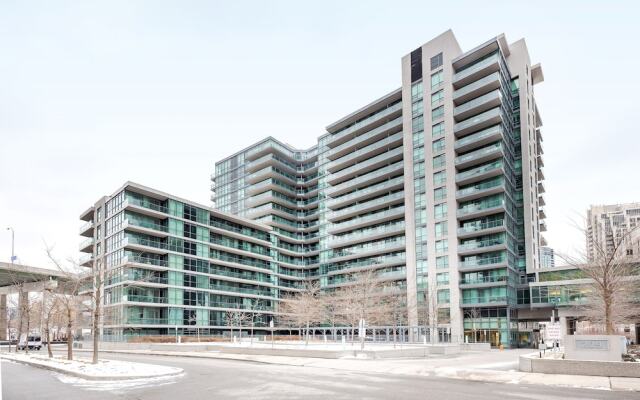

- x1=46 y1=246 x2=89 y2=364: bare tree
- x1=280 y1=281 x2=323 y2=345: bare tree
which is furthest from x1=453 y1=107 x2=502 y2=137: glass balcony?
x1=46 y1=246 x2=89 y2=364: bare tree

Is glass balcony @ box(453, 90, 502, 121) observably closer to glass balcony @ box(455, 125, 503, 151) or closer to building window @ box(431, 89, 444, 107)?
building window @ box(431, 89, 444, 107)

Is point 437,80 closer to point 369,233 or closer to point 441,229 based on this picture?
point 441,229

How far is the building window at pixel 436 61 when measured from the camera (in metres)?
85.8

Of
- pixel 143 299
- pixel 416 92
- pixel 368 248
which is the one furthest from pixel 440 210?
pixel 143 299

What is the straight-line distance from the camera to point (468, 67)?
8400 centimetres

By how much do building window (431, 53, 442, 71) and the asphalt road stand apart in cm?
7103

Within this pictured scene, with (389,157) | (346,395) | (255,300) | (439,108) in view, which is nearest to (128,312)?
(255,300)

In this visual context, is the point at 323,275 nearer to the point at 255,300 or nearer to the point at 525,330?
the point at 255,300

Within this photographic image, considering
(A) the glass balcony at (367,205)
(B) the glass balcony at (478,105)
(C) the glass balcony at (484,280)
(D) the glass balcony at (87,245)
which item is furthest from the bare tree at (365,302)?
(D) the glass balcony at (87,245)

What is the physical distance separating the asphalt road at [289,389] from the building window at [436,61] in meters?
71.0

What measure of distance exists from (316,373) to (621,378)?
41.2 feet

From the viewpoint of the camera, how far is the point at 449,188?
81.6m

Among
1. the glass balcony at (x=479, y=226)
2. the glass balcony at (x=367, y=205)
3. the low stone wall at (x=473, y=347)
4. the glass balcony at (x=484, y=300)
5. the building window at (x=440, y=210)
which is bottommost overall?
the low stone wall at (x=473, y=347)

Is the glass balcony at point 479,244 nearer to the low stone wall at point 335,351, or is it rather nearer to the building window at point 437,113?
the building window at point 437,113
